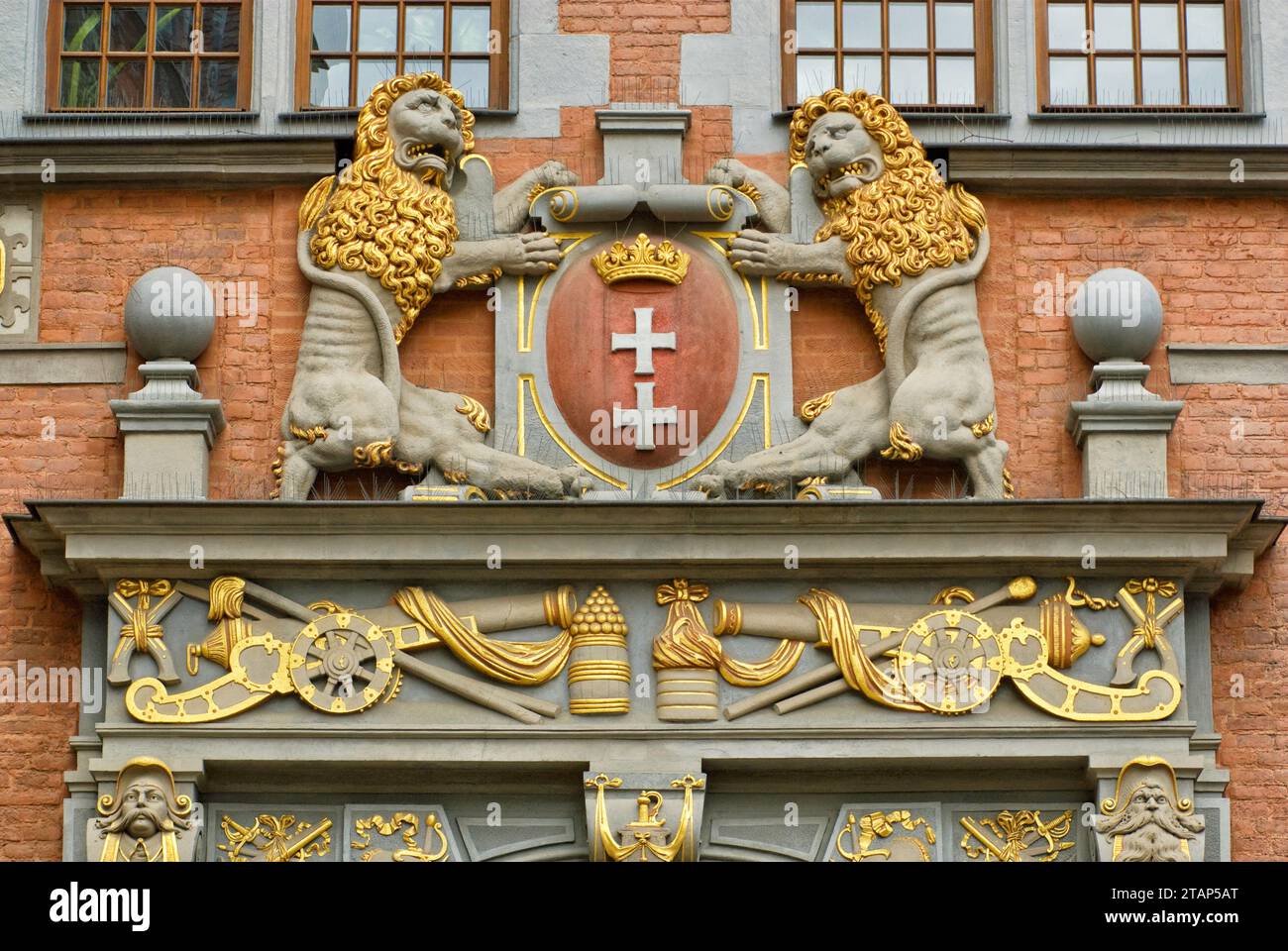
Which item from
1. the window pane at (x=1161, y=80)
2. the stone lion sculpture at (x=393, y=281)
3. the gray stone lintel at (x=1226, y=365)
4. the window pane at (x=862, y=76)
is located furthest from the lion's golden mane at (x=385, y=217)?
the gray stone lintel at (x=1226, y=365)

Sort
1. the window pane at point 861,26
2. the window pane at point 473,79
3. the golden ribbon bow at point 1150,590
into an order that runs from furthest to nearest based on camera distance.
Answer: the window pane at point 861,26 < the window pane at point 473,79 < the golden ribbon bow at point 1150,590

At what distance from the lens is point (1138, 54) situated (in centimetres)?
1598

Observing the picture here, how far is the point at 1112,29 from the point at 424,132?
3.32 meters

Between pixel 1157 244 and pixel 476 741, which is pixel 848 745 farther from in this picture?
pixel 1157 244

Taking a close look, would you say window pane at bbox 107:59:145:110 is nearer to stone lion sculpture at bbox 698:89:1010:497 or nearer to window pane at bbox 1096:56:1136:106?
stone lion sculpture at bbox 698:89:1010:497

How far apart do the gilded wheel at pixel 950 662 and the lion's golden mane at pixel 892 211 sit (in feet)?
4.52

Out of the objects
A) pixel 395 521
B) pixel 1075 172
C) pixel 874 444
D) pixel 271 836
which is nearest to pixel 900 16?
pixel 1075 172

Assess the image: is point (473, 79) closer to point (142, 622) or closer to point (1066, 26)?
point (1066, 26)

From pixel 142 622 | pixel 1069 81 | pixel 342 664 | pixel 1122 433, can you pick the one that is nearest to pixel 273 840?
pixel 342 664

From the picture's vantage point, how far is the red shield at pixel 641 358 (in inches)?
594

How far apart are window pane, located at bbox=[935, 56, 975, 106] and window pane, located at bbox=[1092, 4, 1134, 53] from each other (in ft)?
2.04

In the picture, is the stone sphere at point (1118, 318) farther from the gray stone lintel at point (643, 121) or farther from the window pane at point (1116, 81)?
the gray stone lintel at point (643, 121)

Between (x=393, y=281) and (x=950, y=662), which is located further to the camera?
(x=393, y=281)

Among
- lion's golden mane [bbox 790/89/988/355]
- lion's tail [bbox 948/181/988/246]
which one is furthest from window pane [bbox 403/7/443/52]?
lion's tail [bbox 948/181/988/246]
